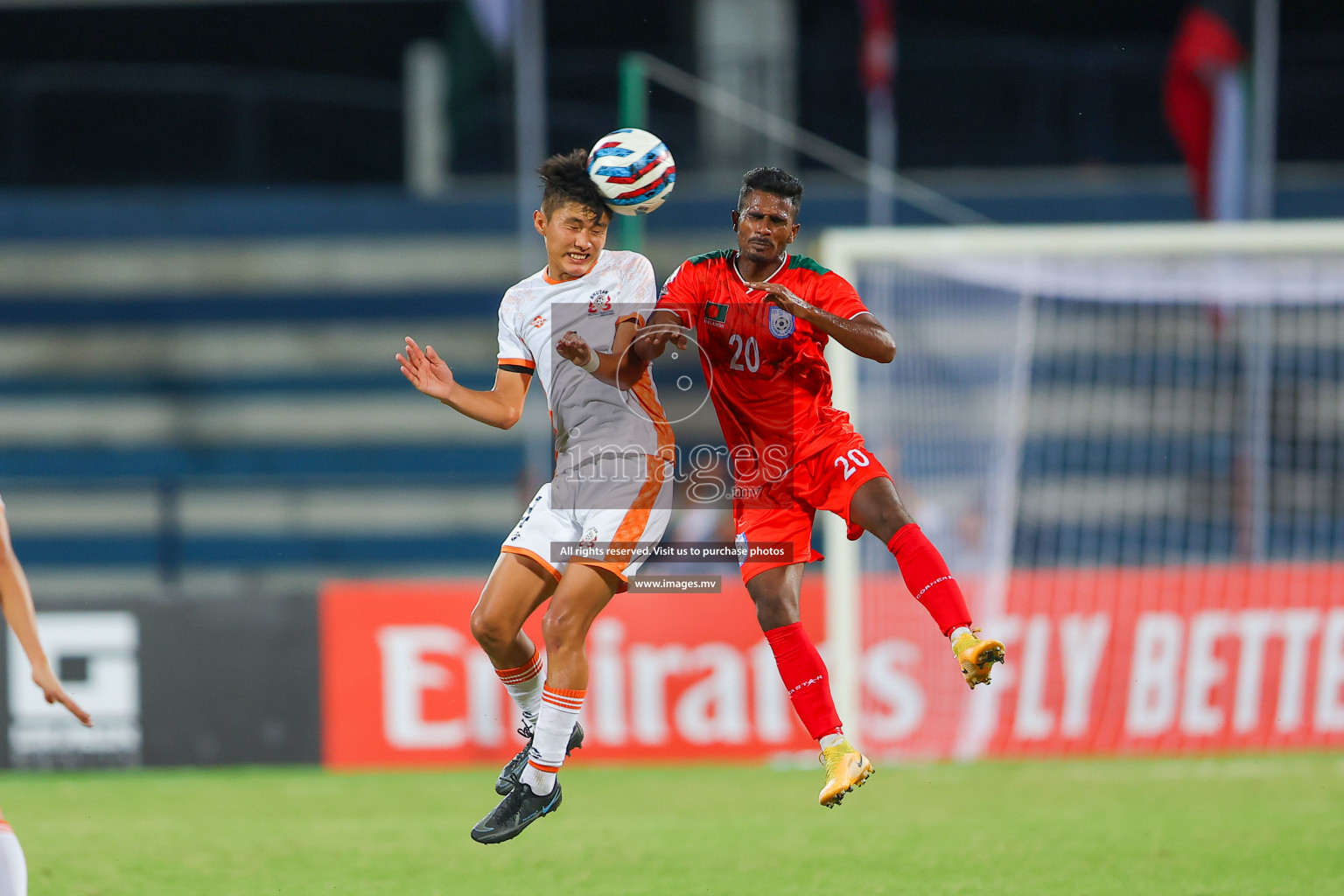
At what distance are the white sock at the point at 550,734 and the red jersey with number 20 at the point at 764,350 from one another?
1184 millimetres

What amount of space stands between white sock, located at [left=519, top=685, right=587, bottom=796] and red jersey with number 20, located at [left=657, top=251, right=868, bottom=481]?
1184 mm

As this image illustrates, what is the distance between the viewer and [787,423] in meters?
6.34

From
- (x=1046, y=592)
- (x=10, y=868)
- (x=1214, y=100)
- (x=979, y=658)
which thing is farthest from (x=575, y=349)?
(x=1214, y=100)

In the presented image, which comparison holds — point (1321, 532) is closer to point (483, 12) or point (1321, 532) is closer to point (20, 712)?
point (483, 12)

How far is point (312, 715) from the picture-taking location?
39.9ft

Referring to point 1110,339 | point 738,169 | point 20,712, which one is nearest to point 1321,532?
point 1110,339

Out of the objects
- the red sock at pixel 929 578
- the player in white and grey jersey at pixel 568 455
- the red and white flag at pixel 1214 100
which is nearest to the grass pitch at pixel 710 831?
the player in white and grey jersey at pixel 568 455

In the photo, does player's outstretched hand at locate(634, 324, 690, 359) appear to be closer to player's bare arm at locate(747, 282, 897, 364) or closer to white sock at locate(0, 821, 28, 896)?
player's bare arm at locate(747, 282, 897, 364)

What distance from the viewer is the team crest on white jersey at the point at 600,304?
6.12m

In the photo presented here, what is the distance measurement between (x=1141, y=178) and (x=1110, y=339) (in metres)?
4.14

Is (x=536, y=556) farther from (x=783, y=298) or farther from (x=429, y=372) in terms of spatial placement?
(x=783, y=298)

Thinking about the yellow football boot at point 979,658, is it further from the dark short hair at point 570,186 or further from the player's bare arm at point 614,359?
the dark short hair at point 570,186

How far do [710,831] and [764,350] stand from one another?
387cm

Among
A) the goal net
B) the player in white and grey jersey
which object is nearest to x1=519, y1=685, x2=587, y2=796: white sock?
the player in white and grey jersey
